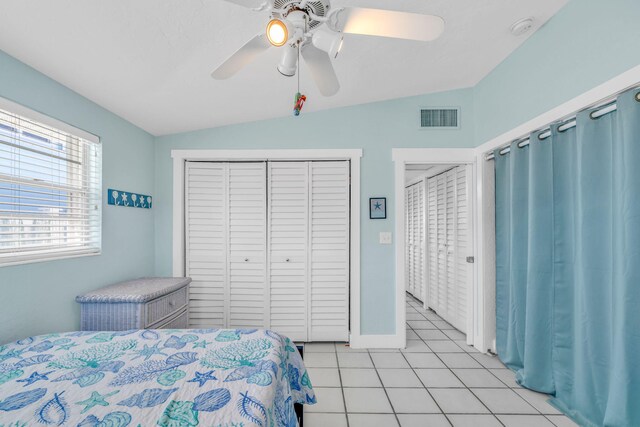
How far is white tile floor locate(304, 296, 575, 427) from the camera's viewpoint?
1882mm

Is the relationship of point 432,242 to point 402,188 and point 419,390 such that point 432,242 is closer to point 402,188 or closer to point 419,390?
point 402,188

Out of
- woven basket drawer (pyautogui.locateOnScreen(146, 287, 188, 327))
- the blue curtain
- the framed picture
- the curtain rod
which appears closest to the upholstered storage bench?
woven basket drawer (pyautogui.locateOnScreen(146, 287, 188, 327))

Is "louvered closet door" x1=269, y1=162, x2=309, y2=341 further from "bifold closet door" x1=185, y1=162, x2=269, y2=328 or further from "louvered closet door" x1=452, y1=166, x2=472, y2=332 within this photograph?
"louvered closet door" x1=452, y1=166, x2=472, y2=332

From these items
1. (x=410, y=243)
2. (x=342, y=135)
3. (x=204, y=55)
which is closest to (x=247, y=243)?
(x=342, y=135)

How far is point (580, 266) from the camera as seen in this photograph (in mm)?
1740

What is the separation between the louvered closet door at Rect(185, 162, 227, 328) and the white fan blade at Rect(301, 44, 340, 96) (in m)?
1.88

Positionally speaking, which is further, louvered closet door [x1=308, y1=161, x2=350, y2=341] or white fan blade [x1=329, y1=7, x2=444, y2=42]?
louvered closet door [x1=308, y1=161, x2=350, y2=341]

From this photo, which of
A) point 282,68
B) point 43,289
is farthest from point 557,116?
point 43,289

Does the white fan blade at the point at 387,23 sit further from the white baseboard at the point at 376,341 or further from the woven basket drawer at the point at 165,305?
the white baseboard at the point at 376,341

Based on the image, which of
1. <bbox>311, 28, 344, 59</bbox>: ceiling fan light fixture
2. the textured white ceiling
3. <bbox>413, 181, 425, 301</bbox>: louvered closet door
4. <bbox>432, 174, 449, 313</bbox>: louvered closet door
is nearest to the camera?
<bbox>311, 28, 344, 59</bbox>: ceiling fan light fixture

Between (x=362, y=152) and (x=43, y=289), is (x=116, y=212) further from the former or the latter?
(x=362, y=152)

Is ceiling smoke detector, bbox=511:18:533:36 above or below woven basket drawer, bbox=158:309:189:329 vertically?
above

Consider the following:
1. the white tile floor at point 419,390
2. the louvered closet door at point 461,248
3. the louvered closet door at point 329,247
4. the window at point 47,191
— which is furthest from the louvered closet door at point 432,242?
the window at point 47,191

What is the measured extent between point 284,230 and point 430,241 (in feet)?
7.45
